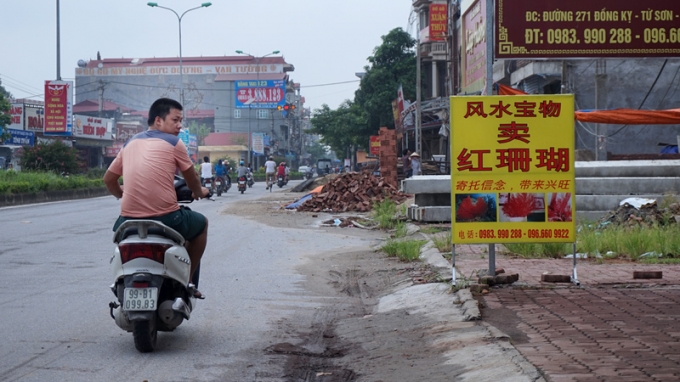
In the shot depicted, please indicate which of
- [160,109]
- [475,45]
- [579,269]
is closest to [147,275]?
[160,109]

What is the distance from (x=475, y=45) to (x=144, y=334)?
43.2 feet

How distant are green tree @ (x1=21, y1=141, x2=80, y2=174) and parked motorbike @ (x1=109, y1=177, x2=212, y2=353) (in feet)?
108

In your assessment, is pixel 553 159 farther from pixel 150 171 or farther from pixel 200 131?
pixel 200 131

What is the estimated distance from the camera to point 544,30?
1017 cm

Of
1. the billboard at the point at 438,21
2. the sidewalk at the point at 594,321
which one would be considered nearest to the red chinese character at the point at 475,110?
the sidewalk at the point at 594,321

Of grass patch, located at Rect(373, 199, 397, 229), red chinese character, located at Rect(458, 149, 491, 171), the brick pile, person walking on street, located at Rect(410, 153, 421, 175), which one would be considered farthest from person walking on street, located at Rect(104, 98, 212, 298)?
the brick pile

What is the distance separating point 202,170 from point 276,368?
28.1 meters

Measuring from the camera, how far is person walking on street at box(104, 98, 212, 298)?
5598mm

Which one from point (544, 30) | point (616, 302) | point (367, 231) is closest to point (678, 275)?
point (616, 302)

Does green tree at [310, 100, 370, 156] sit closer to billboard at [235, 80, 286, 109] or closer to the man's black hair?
billboard at [235, 80, 286, 109]

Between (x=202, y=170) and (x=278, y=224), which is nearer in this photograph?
→ (x=278, y=224)

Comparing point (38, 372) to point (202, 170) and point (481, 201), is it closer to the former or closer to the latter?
point (481, 201)

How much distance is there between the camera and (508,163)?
7.27 meters

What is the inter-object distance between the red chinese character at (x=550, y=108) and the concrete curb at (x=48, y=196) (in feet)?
76.3
